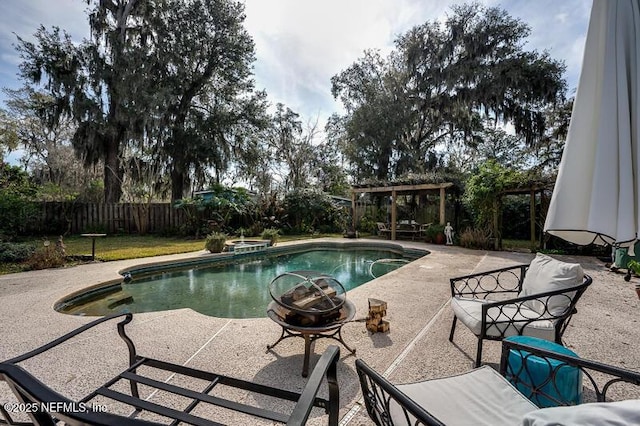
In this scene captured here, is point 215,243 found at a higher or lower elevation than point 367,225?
lower

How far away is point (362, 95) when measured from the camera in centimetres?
1759

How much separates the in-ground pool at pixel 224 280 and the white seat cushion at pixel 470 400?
3004 millimetres

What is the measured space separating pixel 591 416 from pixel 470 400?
0.76 meters

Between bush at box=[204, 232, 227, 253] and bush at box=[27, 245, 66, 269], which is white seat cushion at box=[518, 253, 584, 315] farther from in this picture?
bush at box=[27, 245, 66, 269]

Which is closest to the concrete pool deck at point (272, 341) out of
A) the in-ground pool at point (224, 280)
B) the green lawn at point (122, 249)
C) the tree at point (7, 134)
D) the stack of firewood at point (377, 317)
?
the stack of firewood at point (377, 317)

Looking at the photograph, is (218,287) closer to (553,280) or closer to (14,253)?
(14,253)

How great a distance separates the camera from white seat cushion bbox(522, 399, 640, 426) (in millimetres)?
712

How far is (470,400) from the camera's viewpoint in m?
1.39

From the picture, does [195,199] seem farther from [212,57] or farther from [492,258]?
[492,258]

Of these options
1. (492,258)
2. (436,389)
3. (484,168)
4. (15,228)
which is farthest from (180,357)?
(15,228)

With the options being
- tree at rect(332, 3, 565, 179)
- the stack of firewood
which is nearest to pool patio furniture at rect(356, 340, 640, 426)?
the stack of firewood

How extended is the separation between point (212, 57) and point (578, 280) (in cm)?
1637

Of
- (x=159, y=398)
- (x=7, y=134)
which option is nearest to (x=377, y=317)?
(x=159, y=398)

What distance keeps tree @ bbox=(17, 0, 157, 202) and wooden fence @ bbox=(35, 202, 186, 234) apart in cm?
123
